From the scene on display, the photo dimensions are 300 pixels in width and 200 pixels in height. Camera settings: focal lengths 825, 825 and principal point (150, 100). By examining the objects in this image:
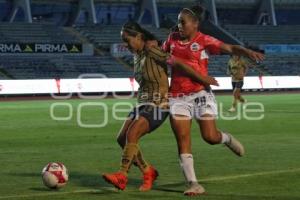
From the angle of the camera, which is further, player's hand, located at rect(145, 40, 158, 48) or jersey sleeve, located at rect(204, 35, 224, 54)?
player's hand, located at rect(145, 40, 158, 48)

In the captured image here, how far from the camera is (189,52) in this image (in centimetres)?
1004

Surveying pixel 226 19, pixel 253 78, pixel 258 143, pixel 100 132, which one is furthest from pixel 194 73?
pixel 226 19

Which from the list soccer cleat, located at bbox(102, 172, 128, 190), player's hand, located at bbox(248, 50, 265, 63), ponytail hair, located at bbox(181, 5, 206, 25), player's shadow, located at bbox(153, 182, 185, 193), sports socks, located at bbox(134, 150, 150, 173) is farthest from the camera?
sports socks, located at bbox(134, 150, 150, 173)

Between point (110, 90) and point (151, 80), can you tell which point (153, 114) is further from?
point (110, 90)

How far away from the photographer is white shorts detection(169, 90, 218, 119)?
10094 millimetres

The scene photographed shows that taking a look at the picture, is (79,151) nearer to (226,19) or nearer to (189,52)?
(189,52)

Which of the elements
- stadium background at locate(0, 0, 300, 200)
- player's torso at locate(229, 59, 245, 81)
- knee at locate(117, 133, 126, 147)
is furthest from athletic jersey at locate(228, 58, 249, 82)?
knee at locate(117, 133, 126, 147)

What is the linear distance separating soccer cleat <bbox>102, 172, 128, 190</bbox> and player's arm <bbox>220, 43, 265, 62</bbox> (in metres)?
1.94

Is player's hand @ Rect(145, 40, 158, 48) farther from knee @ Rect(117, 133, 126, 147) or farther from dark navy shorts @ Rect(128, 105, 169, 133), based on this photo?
knee @ Rect(117, 133, 126, 147)

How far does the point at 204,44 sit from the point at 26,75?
45.5 metres

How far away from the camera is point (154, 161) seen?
1357 centimetres

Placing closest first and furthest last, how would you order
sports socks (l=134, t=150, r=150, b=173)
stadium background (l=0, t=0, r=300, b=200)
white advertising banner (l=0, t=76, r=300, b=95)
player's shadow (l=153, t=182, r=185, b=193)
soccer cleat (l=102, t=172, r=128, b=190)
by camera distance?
soccer cleat (l=102, t=172, r=128, b=190)
player's shadow (l=153, t=182, r=185, b=193)
sports socks (l=134, t=150, r=150, b=173)
stadium background (l=0, t=0, r=300, b=200)
white advertising banner (l=0, t=76, r=300, b=95)

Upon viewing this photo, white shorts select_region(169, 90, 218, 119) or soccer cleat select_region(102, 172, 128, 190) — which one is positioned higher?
white shorts select_region(169, 90, 218, 119)

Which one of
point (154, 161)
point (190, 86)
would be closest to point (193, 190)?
point (190, 86)
